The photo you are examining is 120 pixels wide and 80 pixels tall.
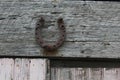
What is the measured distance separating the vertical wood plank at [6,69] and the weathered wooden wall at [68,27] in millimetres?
43

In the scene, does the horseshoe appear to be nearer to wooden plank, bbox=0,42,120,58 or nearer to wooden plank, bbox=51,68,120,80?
wooden plank, bbox=0,42,120,58

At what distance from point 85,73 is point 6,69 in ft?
1.35

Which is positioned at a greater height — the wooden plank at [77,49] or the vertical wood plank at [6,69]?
the wooden plank at [77,49]

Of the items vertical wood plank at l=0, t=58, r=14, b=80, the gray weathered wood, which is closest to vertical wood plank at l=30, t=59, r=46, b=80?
the gray weathered wood

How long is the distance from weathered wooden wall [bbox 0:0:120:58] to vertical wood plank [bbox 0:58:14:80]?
43mm

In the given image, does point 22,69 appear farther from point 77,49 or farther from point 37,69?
point 77,49

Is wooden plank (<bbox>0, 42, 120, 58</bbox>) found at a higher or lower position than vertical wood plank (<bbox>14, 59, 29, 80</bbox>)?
higher

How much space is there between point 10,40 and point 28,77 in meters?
0.22

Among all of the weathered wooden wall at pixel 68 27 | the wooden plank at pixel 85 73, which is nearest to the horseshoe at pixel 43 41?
the weathered wooden wall at pixel 68 27

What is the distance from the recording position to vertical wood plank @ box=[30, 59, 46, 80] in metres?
4.02

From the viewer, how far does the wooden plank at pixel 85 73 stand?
4055 mm

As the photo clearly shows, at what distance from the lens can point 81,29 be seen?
406 centimetres

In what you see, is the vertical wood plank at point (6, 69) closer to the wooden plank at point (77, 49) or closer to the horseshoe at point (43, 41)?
the wooden plank at point (77, 49)

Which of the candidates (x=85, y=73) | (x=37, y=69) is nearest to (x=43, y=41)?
(x=37, y=69)
